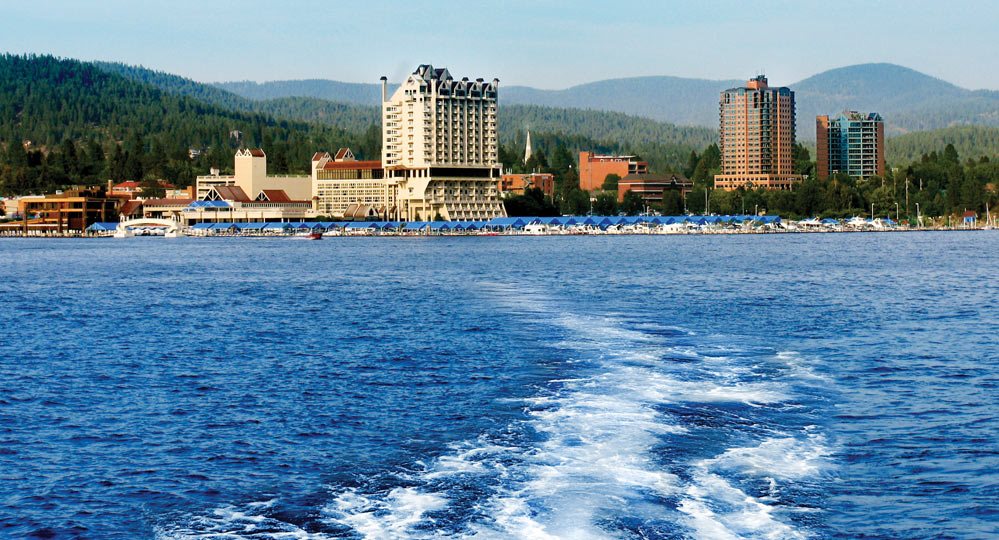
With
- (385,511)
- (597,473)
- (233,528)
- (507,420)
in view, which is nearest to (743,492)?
(597,473)

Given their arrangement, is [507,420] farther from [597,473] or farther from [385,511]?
[385,511]

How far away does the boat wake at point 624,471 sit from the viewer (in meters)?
20.2

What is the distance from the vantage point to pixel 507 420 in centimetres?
2902

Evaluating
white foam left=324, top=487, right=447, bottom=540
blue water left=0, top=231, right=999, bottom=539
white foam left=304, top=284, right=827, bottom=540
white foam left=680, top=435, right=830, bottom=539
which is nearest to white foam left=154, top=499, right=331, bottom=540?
blue water left=0, top=231, right=999, bottom=539

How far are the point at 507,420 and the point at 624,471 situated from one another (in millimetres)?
6069

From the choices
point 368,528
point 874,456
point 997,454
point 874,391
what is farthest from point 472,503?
point 874,391

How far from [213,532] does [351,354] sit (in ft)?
73.2

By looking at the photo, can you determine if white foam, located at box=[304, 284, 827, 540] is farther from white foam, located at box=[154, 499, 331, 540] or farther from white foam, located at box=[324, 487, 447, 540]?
white foam, located at box=[154, 499, 331, 540]

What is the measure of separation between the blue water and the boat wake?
0.08 meters

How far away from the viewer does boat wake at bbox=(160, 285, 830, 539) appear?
20156mm

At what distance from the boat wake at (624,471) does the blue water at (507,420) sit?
3.1 inches

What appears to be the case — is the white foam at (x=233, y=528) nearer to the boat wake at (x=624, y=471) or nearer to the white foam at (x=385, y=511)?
the boat wake at (x=624, y=471)

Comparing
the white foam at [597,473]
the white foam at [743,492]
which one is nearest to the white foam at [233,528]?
the white foam at [597,473]

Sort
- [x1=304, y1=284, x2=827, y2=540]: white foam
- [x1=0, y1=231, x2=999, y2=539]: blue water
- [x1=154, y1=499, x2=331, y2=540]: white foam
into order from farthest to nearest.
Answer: [x1=0, y1=231, x2=999, y2=539]: blue water → [x1=304, y1=284, x2=827, y2=540]: white foam → [x1=154, y1=499, x2=331, y2=540]: white foam
